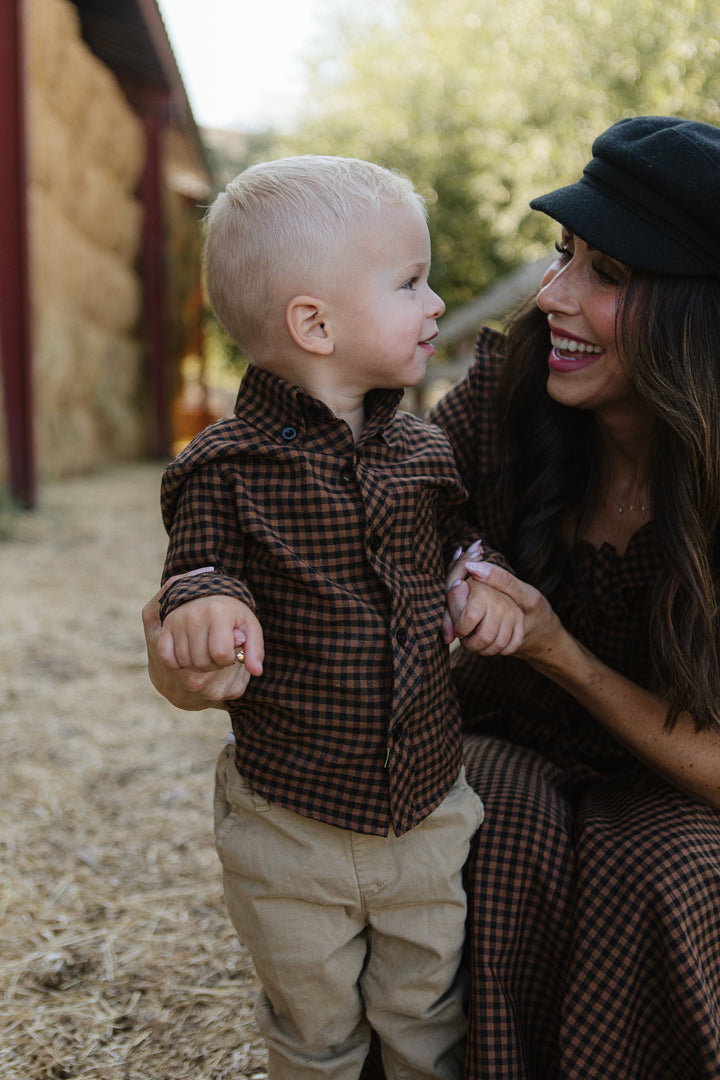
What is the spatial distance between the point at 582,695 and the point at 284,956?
623 mm

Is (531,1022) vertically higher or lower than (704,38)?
lower

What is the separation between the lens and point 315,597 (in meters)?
1.43

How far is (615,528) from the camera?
6.06ft

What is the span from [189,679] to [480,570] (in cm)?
47

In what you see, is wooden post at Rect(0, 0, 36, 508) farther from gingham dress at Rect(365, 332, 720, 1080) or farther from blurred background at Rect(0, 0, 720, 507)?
gingham dress at Rect(365, 332, 720, 1080)

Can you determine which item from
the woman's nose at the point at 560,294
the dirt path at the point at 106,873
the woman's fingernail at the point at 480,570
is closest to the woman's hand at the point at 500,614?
the woman's fingernail at the point at 480,570

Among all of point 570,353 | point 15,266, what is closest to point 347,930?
point 570,353

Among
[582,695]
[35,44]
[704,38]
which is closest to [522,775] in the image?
[582,695]

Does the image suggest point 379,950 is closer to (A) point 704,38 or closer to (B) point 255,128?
(A) point 704,38

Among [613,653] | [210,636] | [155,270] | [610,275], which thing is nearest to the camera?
[210,636]

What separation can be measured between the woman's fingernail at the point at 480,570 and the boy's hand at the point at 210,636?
1.30ft

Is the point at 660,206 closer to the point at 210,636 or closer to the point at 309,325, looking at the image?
the point at 309,325

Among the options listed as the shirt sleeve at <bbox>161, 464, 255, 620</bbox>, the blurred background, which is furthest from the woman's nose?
the blurred background

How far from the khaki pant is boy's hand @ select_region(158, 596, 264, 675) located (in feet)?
1.03
